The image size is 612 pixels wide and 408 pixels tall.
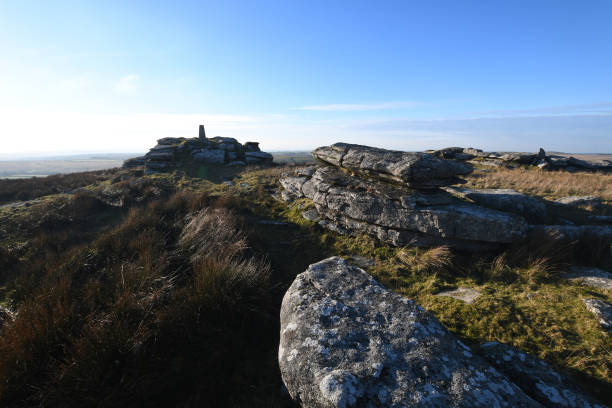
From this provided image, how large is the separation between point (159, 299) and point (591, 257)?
32.8 feet

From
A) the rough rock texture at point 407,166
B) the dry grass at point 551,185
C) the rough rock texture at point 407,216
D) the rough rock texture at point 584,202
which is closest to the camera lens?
the rough rock texture at point 407,216

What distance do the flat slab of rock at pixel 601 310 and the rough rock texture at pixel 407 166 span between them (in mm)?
4224

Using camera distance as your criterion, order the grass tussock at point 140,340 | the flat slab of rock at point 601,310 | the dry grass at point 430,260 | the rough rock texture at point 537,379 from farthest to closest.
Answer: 1. the dry grass at point 430,260
2. the flat slab of rock at point 601,310
3. the grass tussock at point 140,340
4. the rough rock texture at point 537,379

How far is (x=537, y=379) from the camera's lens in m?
2.62

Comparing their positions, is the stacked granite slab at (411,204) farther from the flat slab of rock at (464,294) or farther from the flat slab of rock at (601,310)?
the flat slab of rock at (601,310)

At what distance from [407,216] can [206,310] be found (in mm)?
5857

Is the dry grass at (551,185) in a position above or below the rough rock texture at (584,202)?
above

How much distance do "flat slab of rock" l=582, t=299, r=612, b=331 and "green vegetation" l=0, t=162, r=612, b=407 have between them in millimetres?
125

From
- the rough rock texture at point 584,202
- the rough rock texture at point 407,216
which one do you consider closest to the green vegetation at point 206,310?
the rough rock texture at point 407,216

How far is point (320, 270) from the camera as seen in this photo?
14.2 feet

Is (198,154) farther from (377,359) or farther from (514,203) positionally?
(377,359)

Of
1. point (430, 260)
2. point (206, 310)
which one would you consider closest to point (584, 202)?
point (430, 260)

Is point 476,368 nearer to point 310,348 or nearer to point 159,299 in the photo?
point 310,348

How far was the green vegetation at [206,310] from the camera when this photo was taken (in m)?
2.79
